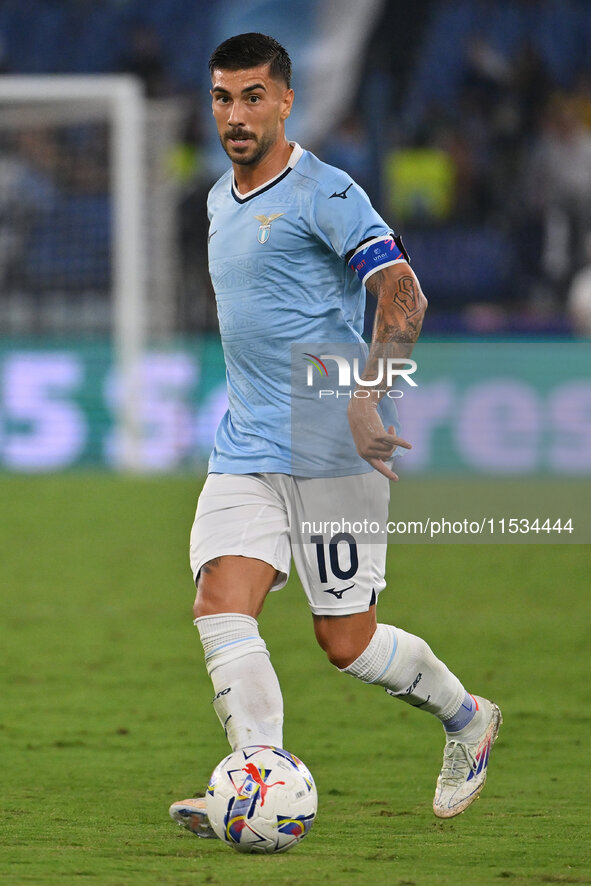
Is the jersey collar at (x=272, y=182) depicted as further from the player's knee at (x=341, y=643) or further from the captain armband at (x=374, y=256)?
the player's knee at (x=341, y=643)

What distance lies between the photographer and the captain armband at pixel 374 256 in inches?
168

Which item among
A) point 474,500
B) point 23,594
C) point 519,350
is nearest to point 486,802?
point 23,594

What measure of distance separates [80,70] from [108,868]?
1915cm

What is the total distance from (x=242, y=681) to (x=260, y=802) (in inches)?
13.4

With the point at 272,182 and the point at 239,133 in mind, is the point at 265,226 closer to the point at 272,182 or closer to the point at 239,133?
the point at 272,182

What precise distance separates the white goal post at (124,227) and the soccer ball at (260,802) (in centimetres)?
1114

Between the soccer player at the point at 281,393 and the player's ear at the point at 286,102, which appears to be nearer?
the soccer player at the point at 281,393

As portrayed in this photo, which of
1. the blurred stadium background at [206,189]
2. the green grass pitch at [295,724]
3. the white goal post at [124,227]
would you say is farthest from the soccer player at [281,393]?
the white goal post at [124,227]

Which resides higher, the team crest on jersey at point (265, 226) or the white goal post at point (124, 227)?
the team crest on jersey at point (265, 226)

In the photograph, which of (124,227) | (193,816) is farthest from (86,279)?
(193,816)

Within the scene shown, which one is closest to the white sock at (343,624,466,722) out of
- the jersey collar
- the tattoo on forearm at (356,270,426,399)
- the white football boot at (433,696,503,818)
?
the white football boot at (433,696,503,818)

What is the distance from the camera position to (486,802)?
16.0 feet

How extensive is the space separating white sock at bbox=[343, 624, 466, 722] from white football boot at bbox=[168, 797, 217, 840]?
565 mm

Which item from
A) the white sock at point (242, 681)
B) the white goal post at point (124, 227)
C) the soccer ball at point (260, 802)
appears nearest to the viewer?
the soccer ball at point (260, 802)
